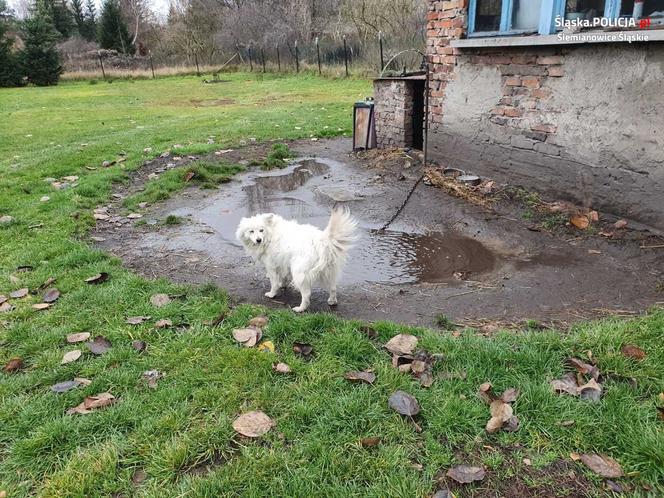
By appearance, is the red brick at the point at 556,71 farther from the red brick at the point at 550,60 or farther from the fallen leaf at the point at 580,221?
the fallen leaf at the point at 580,221

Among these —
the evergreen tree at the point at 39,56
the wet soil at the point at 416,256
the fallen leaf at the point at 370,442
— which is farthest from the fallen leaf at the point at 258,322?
the evergreen tree at the point at 39,56

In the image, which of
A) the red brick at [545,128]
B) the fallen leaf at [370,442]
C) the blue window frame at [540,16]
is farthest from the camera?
the red brick at [545,128]

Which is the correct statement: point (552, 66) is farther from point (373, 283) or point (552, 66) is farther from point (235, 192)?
point (235, 192)

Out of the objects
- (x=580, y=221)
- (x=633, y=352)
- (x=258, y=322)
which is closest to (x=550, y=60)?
(x=580, y=221)

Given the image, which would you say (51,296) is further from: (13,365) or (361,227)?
(361,227)

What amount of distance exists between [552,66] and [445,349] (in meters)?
4.18

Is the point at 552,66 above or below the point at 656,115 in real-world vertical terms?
above

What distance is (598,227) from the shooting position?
5.33 meters

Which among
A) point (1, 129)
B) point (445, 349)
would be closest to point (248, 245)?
point (445, 349)

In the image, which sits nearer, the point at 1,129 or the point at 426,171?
the point at 426,171

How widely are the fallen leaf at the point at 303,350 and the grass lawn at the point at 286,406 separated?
6 centimetres

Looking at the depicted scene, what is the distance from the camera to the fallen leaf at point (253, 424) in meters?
2.59

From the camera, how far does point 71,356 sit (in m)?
3.25

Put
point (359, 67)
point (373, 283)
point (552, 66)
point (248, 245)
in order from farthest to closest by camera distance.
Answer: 1. point (359, 67)
2. point (552, 66)
3. point (373, 283)
4. point (248, 245)
